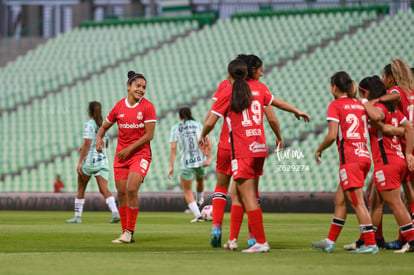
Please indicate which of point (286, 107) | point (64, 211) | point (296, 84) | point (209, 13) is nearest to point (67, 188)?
point (64, 211)

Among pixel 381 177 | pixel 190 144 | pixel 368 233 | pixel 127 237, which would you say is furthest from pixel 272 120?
pixel 190 144

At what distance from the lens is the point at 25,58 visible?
1577 inches

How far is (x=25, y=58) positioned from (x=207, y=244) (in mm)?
31458

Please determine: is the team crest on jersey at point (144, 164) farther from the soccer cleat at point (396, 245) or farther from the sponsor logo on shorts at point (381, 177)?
the soccer cleat at point (396, 245)

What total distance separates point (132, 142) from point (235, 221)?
7.19 feet

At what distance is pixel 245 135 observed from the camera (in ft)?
29.8

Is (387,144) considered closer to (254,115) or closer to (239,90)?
(254,115)

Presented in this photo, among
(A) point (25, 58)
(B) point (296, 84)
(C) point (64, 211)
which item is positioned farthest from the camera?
(A) point (25, 58)

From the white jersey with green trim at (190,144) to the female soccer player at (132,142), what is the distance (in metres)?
5.52

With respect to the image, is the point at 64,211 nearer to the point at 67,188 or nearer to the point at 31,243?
the point at 67,188

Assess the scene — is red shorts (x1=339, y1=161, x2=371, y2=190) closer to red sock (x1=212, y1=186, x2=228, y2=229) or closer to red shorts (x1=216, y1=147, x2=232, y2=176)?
red shorts (x1=216, y1=147, x2=232, y2=176)

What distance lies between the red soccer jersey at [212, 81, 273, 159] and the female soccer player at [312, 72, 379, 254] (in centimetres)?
69

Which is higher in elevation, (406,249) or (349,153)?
(349,153)

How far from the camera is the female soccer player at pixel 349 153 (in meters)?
8.88
